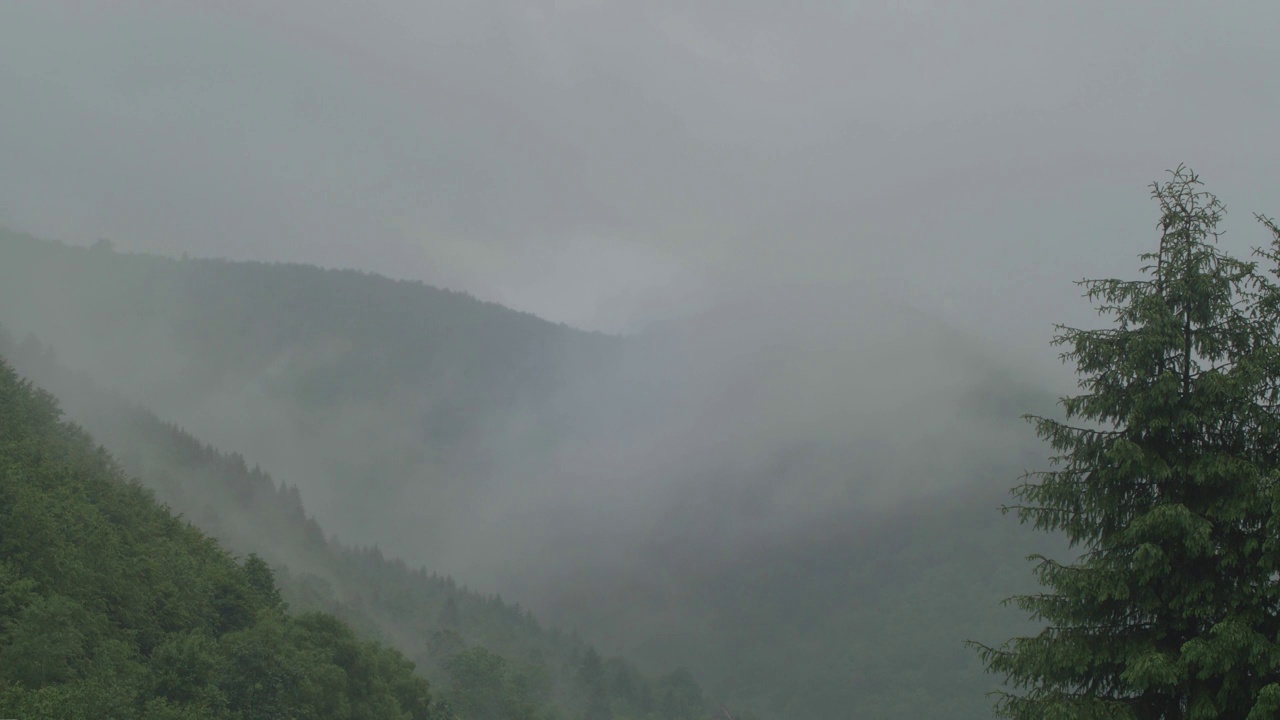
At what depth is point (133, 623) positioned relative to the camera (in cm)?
6016

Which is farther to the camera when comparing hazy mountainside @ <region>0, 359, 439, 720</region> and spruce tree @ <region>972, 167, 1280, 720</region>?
hazy mountainside @ <region>0, 359, 439, 720</region>

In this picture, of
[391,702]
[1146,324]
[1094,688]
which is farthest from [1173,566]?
[391,702]

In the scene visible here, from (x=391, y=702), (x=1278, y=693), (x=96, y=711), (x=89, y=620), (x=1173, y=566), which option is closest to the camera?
(x=1278, y=693)

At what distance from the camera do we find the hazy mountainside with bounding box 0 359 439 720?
43.7 meters

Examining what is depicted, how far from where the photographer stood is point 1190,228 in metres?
18.4

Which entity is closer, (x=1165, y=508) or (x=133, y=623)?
(x=1165, y=508)

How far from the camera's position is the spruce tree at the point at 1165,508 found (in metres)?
16.7

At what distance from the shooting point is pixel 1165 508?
661 inches

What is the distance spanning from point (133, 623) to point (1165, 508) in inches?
2370

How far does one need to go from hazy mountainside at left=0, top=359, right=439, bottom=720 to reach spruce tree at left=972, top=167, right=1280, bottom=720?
3507 centimetres

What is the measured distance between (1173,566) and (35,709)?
37.7m

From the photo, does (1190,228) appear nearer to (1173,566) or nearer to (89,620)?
(1173,566)

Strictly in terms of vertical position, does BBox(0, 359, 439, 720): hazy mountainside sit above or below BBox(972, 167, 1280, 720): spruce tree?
below

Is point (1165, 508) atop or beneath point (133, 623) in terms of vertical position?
atop
